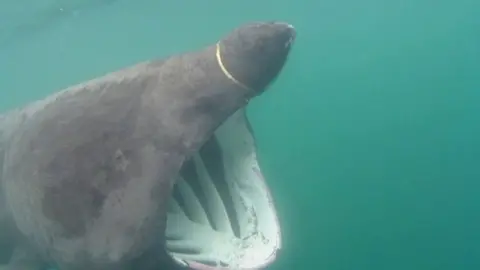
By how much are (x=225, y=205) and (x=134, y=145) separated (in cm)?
85

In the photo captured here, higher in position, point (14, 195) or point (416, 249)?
point (14, 195)

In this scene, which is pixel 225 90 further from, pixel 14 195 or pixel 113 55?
→ pixel 113 55

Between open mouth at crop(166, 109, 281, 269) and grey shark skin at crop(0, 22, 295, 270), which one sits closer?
grey shark skin at crop(0, 22, 295, 270)

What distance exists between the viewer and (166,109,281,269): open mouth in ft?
11.8

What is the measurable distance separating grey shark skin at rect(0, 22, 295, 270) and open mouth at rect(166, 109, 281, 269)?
36cm

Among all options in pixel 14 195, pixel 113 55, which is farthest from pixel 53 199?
pixel 113 55

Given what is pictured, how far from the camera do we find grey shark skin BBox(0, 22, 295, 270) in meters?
3.21

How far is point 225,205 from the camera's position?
12.8 ft

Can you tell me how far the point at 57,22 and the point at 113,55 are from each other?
21.0 m

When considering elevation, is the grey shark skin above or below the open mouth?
above

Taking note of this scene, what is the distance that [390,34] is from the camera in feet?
241

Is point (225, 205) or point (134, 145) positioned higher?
point (134, 145)

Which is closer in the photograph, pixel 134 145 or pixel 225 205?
pixel 134 145

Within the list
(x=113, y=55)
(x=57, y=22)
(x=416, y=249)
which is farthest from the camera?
(x=113, y=55)
